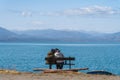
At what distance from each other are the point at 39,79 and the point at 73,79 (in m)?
1.77

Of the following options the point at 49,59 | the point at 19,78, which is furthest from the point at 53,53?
the point at 19,78

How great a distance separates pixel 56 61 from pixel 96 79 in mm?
8363

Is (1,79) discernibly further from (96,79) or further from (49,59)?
(49,59)

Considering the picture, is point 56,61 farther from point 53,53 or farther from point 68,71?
point 68,71

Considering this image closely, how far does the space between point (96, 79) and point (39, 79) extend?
297cm

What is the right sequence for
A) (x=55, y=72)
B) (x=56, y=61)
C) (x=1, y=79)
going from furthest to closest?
(x=56, y=61)
(x=55, y=72)
(x=1, y=79)

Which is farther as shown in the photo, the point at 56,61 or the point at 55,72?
the point at 56,61

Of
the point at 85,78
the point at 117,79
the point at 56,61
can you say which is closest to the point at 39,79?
the point at 85,78

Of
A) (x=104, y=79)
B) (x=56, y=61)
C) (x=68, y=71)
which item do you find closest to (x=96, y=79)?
(x=104, y=79)

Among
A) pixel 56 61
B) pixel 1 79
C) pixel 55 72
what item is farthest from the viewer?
pixel 56 61

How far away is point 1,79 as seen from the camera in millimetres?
23797

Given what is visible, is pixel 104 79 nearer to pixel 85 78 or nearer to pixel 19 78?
pixel 85 78

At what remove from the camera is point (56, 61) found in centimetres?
3216

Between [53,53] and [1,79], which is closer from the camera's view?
[1,79]
